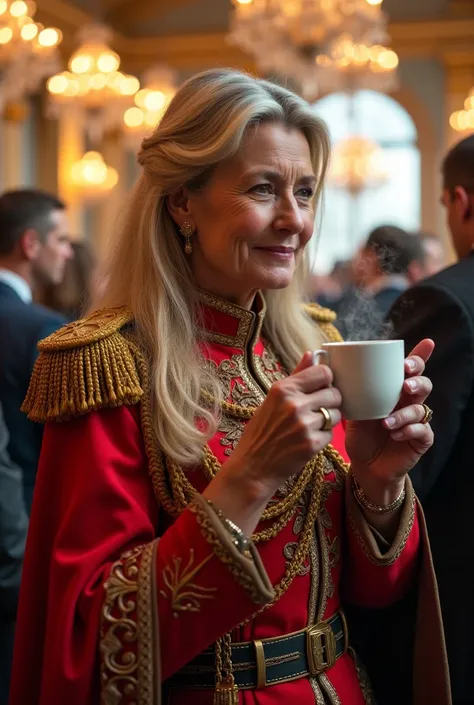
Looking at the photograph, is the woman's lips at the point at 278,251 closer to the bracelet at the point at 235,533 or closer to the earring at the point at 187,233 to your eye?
the earring at the point at 187,233

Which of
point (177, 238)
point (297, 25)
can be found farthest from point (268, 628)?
point (297, 25)

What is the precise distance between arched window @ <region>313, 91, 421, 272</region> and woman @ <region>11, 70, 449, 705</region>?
42.3 feet

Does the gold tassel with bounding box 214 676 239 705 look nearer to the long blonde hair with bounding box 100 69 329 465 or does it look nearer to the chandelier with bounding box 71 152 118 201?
the long blonde hair with bounding box 100 69 329 465

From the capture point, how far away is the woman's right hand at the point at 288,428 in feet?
4.30

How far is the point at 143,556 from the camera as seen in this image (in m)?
1.36

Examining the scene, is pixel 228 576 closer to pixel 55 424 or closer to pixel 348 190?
pixel 55 424

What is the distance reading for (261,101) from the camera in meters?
1.55

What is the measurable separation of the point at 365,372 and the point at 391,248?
6.16 feet

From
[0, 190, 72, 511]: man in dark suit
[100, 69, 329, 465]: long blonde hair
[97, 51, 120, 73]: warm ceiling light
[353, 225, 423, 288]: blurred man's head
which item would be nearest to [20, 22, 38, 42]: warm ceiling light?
[0, 190, 72, 511]: man in dark suit

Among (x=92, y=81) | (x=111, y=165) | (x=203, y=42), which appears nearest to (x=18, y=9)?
(x=92, y=81)

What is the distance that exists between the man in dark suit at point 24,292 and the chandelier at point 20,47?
251cm

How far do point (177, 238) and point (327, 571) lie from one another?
1.95ft

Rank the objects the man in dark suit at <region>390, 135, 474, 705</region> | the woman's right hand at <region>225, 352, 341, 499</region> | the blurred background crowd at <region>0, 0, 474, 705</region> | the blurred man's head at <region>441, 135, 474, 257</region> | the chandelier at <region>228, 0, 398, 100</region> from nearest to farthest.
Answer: the woman's right hand at <region>225, 352, 341, 499</region> < the man in dark suit at <region>390, 135, 474, 705</region> < the blurred man's head at <region>441, 135, 474, 257</region> < the blurred background crowd at <region>0, 0, 474, 705</region> < the chandelier at <region>228, 0, 398, 100</region>

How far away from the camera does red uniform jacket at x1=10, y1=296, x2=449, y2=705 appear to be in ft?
4.39
